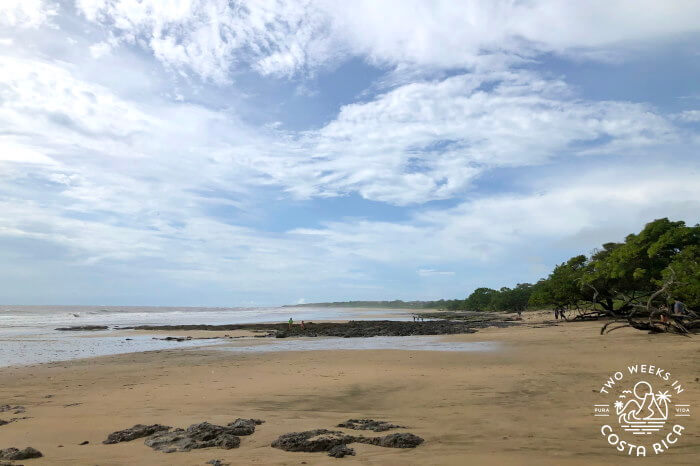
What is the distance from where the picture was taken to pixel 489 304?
270 feet

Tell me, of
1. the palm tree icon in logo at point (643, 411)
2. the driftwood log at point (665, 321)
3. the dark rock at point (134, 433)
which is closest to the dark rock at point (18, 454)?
the dark rock at point (134, 433)

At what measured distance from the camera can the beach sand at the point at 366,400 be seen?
5724mm

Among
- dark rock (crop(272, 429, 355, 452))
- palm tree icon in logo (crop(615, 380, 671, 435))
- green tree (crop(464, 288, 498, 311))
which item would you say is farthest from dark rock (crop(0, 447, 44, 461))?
green tree (crop(464, 288, 498, 311))

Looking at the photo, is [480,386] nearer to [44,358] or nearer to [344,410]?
[344,410]

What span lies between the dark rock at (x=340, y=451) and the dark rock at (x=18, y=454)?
370 centimetres

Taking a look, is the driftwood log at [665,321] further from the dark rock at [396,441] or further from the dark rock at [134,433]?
the dark rock at [134,433]

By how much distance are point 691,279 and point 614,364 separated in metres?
11.5

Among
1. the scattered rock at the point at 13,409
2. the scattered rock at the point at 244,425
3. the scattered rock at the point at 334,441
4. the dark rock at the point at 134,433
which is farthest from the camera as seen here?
the scattered rock at the point at 13,409

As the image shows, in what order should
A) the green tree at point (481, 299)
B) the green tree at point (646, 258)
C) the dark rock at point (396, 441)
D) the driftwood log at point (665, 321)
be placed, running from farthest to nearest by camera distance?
the green tree at point (481, 299) < the green tree at point (646, 258) < the driftwood log at point (665, 321) < the dark rock at point (396, 441)

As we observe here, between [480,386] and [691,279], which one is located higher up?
[691,279]

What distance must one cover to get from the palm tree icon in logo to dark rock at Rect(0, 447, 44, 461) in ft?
25.9

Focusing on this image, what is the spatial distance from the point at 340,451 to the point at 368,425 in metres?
1.53

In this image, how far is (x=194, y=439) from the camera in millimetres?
6359

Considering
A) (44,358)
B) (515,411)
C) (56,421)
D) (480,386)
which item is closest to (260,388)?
(56,421)
